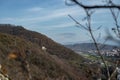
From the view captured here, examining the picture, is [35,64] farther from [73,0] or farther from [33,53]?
[73,0]

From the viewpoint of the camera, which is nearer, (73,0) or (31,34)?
(73,0)

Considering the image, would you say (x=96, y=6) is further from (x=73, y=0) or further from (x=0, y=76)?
(x=0, y=76)

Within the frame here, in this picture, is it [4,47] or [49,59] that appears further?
[49,59]

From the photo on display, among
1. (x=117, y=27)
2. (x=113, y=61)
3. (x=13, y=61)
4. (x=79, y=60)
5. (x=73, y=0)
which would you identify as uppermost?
(x=73, y=0)

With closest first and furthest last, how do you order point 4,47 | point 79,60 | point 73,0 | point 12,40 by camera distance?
point 73,0 → point 4,47 → point 12,40 → point 79,60

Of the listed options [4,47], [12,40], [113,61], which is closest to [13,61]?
[4,47]

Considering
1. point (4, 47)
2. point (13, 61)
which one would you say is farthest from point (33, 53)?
point (13, 61)

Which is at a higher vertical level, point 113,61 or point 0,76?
point 113,61

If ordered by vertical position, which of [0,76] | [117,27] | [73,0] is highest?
[73,0]

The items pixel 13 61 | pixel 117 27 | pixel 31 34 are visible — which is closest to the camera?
pixel 117 27
